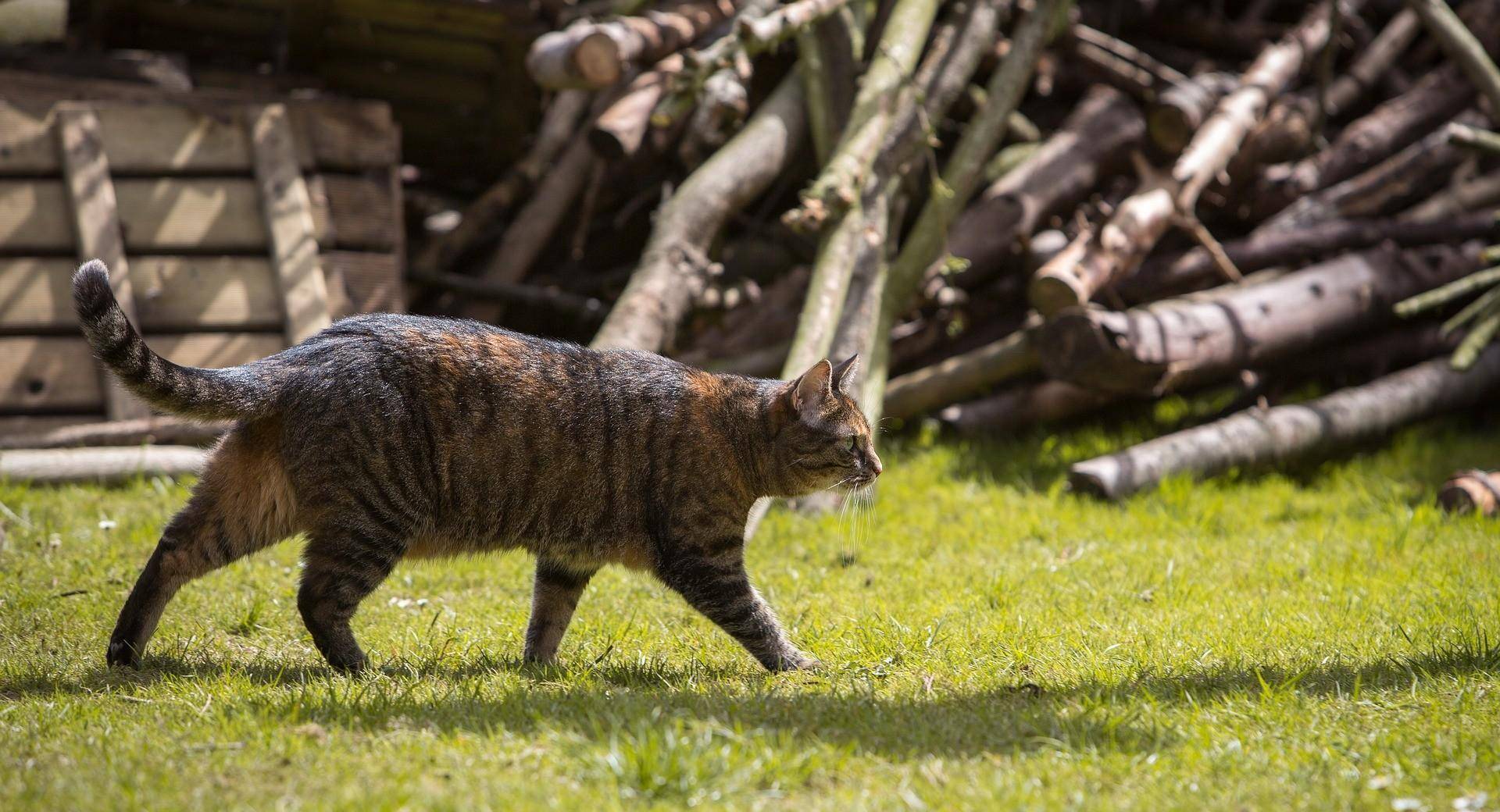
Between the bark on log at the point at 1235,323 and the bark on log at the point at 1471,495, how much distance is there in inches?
56.1

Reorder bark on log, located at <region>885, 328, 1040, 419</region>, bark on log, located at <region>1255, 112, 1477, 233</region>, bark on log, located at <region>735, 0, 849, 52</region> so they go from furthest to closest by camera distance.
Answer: bark on log, located at <region>1255, 112, 1477, 233</region>
bark on log, located at <region>885, 328, 1040, 419</region>
bark on log, located at <region>735, 0, 849, 52</region>

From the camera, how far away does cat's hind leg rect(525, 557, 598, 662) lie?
4.73 m

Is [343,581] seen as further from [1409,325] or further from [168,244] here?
[1409,325]

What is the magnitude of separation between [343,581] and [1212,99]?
21.8 feet

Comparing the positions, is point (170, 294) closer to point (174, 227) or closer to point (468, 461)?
point (174, 227)

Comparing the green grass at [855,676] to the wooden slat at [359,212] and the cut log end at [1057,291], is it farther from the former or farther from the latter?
the wooden slat at [359,212]

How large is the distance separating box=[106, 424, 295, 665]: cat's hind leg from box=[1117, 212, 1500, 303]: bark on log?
5.74 meters

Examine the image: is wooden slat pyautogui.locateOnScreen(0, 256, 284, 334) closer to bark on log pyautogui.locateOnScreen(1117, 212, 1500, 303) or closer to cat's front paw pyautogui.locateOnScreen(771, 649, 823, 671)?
cat's front paw pyautogui.locateOnScreen(771, 649, 823, 671)

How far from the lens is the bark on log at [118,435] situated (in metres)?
7.11

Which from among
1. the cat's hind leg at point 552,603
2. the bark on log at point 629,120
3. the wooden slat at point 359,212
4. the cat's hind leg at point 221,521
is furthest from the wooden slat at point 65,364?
the cat's hind leg at point 552,603

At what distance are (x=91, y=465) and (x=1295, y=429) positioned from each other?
669 cm

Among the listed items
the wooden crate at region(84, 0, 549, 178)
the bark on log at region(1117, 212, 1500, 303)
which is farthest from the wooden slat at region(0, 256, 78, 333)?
the bark on log at region(1117, 212, 1500, 303)

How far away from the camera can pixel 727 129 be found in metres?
8.05

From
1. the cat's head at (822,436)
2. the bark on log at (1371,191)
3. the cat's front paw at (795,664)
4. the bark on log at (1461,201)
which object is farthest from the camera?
the bark on log at (1461,201)
